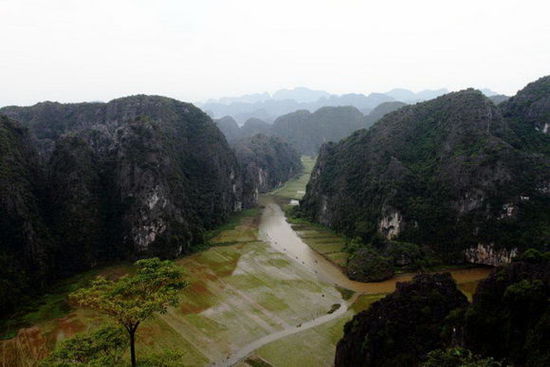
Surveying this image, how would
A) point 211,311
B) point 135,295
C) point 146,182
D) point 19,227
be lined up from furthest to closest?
1. point 146,182
2. point 19,227
3. point 211,311
4. point 135,295

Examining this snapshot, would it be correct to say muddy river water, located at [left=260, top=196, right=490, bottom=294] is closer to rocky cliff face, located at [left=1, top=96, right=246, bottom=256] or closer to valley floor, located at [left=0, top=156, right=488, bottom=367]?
valley floor, located at [left=0, top=156, right=488, bottom=367]

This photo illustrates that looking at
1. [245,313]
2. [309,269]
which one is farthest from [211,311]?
[309,269]

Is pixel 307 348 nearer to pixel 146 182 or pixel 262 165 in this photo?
pixel 146 182

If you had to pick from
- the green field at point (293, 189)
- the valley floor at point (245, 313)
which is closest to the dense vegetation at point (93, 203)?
the valley floor at point (245, 313)

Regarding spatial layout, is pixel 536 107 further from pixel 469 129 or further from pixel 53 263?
pixel 53 263

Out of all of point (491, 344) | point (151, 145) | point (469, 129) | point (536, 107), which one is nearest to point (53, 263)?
point (151, 145)
